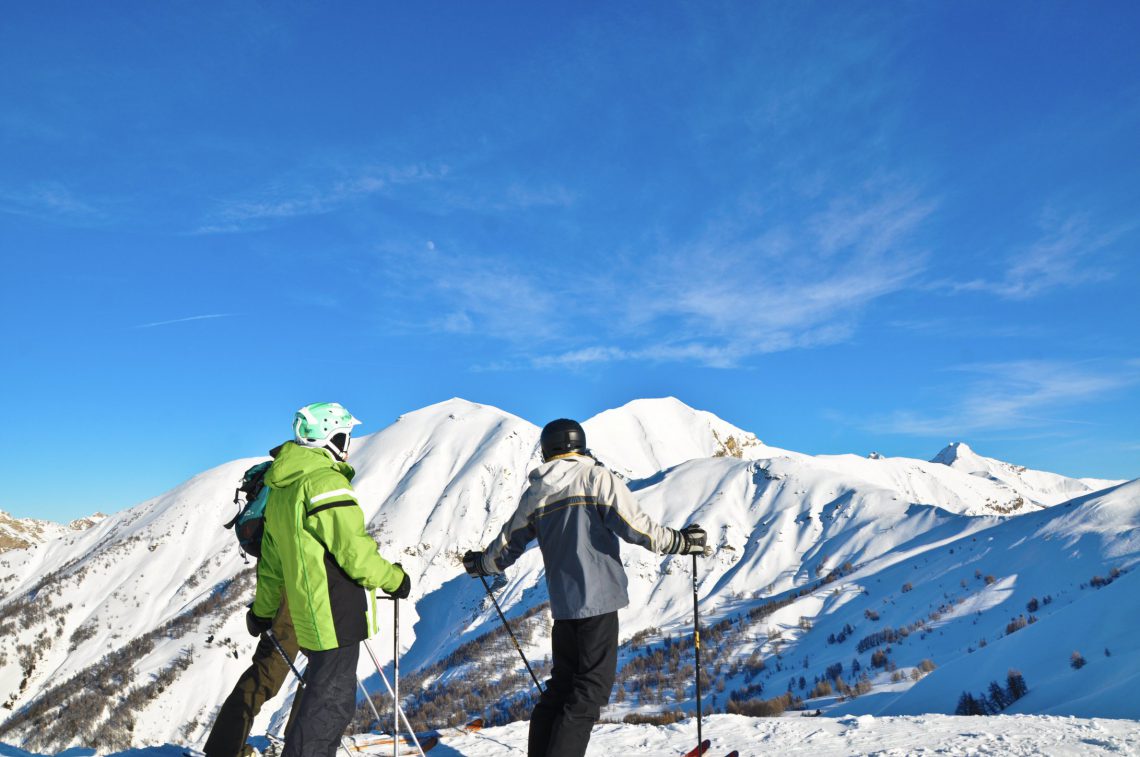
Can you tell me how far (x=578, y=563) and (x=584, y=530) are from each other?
223mm

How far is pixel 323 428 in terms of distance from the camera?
472 cm

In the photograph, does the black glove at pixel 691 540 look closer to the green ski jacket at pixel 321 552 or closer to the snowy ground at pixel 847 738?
the green ski jacket at pixel 321 552

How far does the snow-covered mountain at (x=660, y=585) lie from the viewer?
20.7 m

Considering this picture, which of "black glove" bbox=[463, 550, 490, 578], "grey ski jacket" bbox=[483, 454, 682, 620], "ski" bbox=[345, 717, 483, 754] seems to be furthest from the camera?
"ski" bbox=[345, 717, 483, 754]

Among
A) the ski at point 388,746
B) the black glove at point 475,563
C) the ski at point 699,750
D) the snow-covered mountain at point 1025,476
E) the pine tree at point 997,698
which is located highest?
the snow-covered mountain at point 1025,476

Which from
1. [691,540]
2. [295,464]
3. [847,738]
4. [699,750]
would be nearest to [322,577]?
[295,464]

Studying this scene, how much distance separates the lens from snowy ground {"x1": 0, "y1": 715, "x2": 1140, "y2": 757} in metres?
5.44

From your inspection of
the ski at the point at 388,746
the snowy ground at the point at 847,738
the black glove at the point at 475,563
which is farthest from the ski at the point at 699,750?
the ski at the point at 388,746

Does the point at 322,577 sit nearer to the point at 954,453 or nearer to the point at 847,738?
the point at 847,738

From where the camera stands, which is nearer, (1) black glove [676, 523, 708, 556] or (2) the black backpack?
(1) black glove [676, 523, 708, 556]

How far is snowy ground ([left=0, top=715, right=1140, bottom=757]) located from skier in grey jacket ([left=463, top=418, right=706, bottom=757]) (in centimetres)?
236

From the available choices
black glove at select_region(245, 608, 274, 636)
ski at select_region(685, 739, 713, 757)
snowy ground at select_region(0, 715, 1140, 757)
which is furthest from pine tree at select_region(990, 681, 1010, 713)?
black glove at select_region(245, 608, 274, 636)

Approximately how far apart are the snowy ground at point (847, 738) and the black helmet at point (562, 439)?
131 inches

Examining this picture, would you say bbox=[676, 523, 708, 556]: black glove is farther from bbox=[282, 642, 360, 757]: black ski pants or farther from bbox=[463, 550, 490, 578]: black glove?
bbox=[282, 642, 360, 757]: black ski pants
